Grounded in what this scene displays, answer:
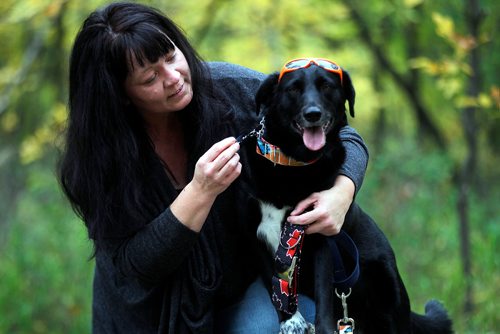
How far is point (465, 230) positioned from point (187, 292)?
2125 millimetres

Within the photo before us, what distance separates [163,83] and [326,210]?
0.67 m

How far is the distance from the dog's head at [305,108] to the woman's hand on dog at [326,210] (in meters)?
0.14

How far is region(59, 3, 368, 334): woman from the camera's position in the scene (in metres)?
2.12

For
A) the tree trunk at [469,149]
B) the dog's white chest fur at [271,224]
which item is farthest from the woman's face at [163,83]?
the tree trunk at [469,149]

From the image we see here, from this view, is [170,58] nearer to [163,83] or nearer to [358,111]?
[163,83]

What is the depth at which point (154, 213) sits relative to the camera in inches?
90.4

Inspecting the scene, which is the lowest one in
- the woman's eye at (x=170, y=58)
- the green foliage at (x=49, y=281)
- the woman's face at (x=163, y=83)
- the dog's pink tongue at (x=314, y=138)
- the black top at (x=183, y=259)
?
the green foliage at (x=49, y=281)

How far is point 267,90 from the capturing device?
2264 mm

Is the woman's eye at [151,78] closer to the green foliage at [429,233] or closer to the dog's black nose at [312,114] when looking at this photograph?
the dog's black nose at [312,114]

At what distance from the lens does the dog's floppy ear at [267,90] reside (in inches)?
88.4

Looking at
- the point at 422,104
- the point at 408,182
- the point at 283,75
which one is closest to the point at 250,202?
the point at 283,75

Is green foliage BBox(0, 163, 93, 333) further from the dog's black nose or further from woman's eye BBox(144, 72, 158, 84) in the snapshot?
the dog's black nose

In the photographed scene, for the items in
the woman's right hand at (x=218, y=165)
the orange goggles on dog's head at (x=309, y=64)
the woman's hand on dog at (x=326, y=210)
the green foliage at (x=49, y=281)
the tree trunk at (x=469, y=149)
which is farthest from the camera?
the green foliage at (x=49, y=281)

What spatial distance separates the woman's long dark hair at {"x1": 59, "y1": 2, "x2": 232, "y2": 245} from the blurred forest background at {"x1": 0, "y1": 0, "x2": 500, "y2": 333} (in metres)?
0.32
